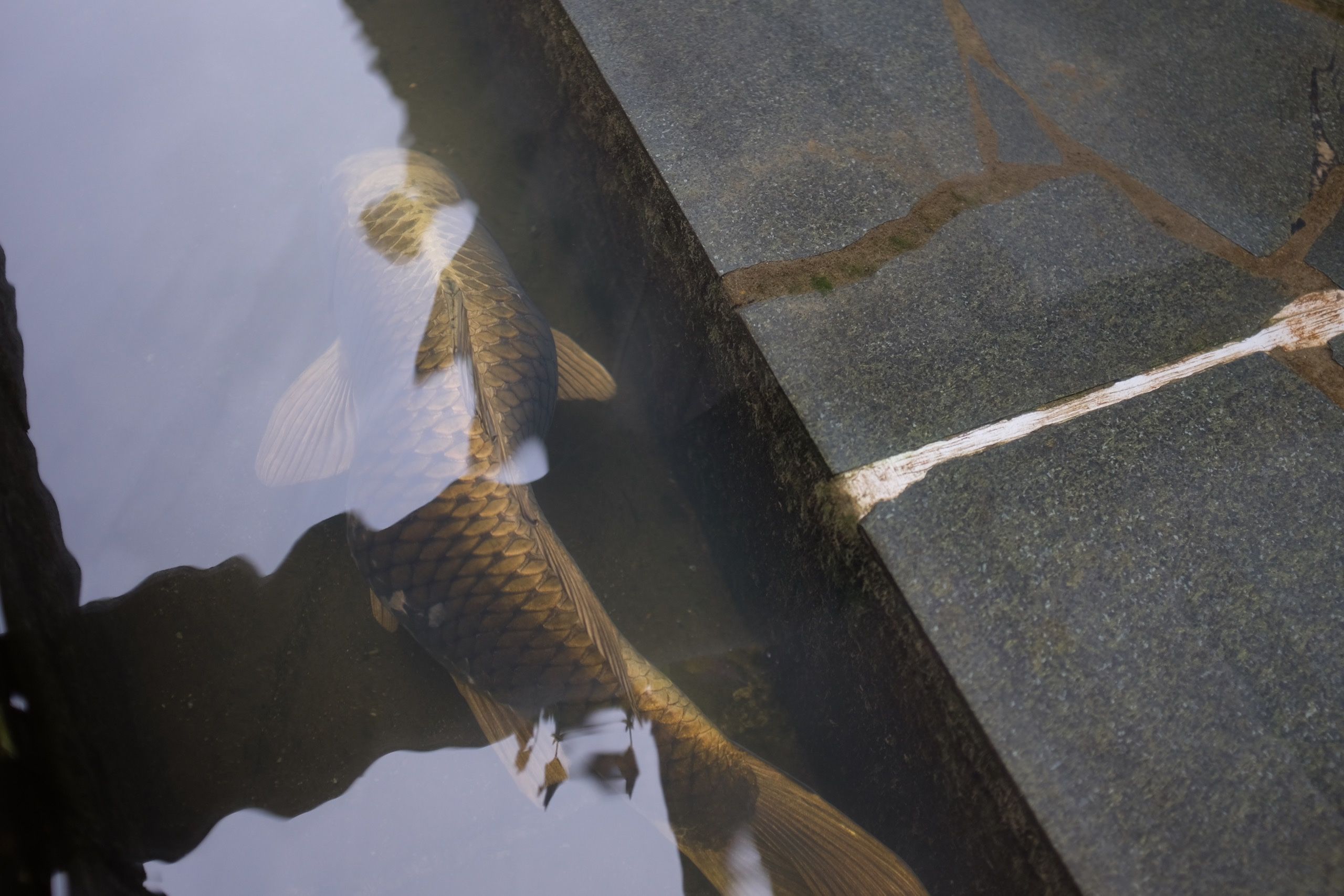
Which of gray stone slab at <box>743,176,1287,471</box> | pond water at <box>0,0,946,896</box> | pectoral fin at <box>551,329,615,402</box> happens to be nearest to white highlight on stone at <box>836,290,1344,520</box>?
gray stone slab at <box>743,176,1287,471</box>

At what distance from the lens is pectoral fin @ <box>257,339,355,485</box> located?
203 cm

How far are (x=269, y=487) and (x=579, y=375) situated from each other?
0.85m

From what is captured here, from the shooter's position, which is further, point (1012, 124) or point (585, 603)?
point (1012, 124)

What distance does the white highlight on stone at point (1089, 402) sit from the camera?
62.5 inches

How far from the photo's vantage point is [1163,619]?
145 centimetres

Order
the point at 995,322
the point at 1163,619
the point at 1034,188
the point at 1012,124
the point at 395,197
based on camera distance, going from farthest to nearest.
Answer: the point at 395,197 → the point at 1012,124 → the point at 1034,188 → the point at 995,322 → the point at 1163,619

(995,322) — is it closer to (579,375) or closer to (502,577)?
(579,375)

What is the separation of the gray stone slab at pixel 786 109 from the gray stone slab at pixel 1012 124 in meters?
0.07

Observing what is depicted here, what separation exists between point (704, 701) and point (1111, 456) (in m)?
1.05

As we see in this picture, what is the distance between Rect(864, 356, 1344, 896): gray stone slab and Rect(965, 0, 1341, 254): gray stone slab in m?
0.54

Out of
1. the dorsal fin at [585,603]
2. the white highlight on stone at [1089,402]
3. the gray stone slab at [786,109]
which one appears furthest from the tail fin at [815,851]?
the gray stone slab at [786,109]

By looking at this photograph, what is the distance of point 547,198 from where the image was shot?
2701 mm

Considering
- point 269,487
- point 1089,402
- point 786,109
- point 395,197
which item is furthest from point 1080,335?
point 269,487

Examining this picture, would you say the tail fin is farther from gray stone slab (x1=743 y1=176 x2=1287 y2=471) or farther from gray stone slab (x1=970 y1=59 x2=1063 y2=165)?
gray stone slab (x1=970 y1=59 x2=1063 y2=165)
